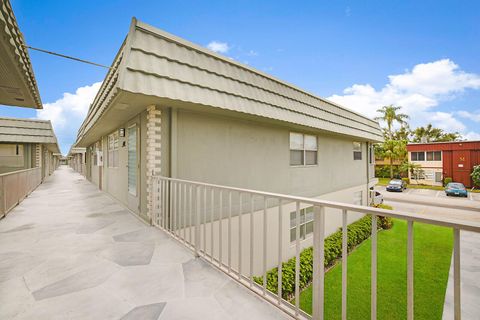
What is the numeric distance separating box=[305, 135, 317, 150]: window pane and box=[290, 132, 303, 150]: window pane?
0.35 meters

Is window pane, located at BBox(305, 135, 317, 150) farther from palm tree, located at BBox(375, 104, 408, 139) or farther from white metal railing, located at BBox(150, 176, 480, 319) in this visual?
palm tree, located at BBox(375, 104, 408, 139)

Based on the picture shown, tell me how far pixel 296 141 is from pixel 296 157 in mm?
590

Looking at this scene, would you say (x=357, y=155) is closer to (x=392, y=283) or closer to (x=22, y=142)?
(x=392, y=283)

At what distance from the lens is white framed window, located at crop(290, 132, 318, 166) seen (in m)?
7.48

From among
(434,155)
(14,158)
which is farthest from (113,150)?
(434,155)

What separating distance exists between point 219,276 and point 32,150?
1530cm

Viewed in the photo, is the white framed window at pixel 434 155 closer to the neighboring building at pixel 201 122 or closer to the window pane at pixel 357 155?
the window pane at pixel 357 155

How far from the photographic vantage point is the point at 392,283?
19.6 feet

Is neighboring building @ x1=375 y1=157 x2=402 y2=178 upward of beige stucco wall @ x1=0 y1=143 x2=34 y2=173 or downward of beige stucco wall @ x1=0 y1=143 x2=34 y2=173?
downward

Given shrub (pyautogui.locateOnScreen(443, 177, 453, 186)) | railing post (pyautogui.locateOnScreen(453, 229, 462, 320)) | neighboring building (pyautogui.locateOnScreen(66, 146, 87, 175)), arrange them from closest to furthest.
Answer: railing post (pyautogui.locateOnScreen(453, 229, 462, 320)) → neighboring building (pyautogui.locateOnScreen(66, 146, 87, 175)) → shrub (pyautogui.locateOnScreen(443, 177, 453, 186))

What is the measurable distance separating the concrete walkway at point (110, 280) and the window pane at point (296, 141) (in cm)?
530

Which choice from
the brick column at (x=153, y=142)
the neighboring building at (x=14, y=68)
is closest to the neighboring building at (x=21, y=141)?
the neighboring building at (x=14, y=68)

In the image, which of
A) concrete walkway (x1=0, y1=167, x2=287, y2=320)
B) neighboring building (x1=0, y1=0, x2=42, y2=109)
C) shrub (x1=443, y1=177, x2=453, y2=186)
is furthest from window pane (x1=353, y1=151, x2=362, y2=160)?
shrub (x1=443, y1=177, x2=453, y2=186)

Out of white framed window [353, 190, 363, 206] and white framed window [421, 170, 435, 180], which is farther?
white framed window [421, 170, 435, 180]
